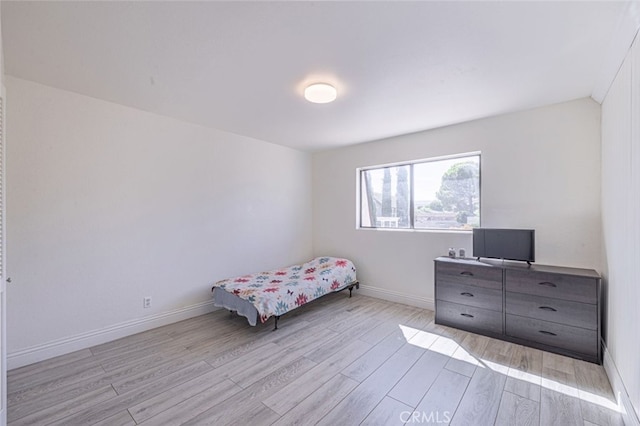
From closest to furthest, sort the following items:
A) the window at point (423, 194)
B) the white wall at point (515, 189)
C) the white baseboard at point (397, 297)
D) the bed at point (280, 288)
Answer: the white wall at point (515, 189) < the bed at point (280, 288) < the window at point (423, 194) < the white baseboard at point (397, 297)

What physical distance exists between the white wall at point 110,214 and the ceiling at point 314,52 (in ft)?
1.15

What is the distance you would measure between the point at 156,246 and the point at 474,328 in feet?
12.1

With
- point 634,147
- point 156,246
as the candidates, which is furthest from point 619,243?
point 156,246

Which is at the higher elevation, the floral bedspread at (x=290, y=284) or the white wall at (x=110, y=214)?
the white wall at (x=110, y=214)

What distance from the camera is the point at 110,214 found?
9.25 ft

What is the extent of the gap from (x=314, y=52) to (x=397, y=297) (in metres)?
3.36

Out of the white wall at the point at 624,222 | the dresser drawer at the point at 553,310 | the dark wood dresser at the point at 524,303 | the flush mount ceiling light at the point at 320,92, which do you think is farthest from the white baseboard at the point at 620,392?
the flush mount ceiling light at the point at 320,92

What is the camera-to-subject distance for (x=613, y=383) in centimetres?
196

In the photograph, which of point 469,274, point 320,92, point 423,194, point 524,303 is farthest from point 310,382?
point 423,194

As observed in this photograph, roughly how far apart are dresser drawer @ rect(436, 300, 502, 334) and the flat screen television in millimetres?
608

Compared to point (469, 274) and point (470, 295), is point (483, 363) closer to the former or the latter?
point (470, 295)

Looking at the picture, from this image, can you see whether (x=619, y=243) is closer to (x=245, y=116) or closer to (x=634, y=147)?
(x=634, y=147)

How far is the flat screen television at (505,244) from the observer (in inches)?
110

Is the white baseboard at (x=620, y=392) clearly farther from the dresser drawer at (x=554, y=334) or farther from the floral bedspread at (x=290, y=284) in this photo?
the floral bedspread at (x=290, y=284)
